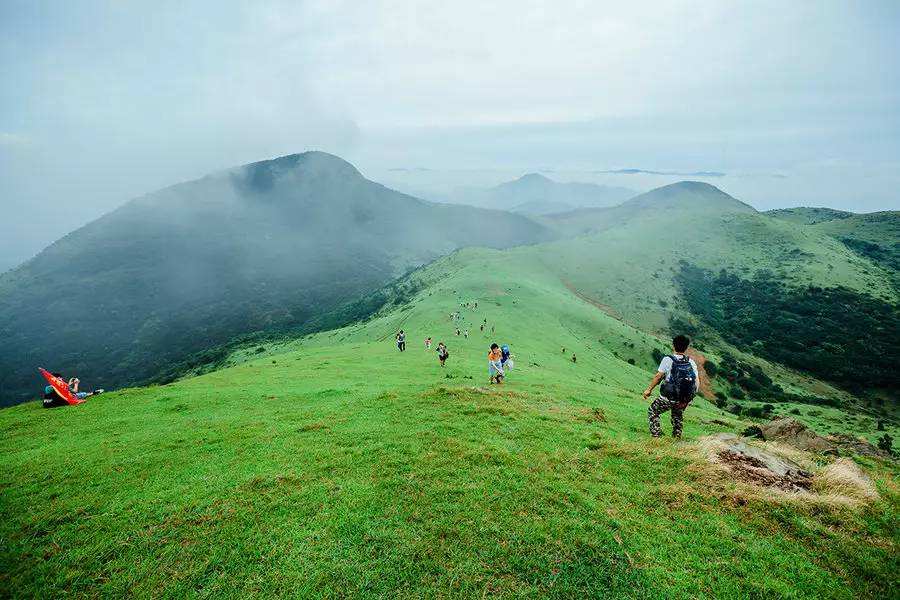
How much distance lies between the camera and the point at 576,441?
12766 mm

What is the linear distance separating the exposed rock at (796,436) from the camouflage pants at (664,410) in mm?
7242

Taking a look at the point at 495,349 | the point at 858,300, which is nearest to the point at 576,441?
the point at 495,349

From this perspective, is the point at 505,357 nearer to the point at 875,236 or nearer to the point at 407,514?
the point at 407,514

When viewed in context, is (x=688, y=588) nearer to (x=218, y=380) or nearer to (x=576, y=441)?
(x=576, y=441)

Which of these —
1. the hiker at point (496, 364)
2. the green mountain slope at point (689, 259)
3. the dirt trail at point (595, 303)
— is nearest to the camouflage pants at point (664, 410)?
the hiker at point (496, 364)

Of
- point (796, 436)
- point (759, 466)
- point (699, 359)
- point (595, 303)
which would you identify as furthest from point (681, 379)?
point (595, 303)

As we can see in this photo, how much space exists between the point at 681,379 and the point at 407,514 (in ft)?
28.9

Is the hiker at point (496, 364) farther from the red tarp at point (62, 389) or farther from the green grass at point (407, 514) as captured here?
the red tarp at point (62, 389)

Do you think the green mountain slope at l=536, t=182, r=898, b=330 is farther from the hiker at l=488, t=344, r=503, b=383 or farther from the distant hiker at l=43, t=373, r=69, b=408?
the distant hiker at l=43, t=373, r=69, b=408

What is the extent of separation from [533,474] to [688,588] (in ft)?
13.2

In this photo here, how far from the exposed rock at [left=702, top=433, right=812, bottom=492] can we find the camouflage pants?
0.94m

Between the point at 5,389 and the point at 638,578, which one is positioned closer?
the point at 638,578

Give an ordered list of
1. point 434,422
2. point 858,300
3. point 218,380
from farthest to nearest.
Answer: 1. point 858,300
2. point 218,380
3. point 434,422

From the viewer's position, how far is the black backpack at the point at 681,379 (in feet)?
39.1
